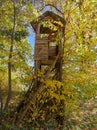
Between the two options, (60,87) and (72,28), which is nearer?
(72,28)

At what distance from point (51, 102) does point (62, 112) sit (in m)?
0.52

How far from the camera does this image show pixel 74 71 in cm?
821

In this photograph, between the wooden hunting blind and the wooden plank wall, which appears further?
the wooden plank wall

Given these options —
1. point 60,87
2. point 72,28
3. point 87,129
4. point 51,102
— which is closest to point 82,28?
point 72,28

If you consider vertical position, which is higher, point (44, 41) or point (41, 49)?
point (44, 41)

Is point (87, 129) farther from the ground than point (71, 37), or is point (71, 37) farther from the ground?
point (71, 37)

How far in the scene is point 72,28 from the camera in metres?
7.64

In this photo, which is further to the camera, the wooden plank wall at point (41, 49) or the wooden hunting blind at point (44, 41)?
the wooden plank wall at point (41, 49)

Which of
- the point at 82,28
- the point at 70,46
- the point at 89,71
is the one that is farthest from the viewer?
the point at 89,71

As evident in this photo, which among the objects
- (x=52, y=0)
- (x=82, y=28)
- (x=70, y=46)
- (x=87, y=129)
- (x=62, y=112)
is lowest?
(x=87, y=129)

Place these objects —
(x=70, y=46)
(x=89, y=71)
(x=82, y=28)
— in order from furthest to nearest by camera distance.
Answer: (x=89, y=71) → (x=70, y=46) → (x=82, y=28)

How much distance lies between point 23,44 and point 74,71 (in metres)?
1.93

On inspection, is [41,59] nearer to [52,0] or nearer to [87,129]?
[52,0]

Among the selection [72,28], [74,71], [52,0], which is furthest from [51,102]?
[52,0]
